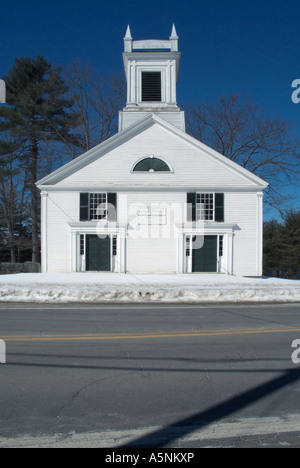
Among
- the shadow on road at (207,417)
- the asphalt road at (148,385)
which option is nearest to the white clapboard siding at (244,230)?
the asphalt road at (148,385)

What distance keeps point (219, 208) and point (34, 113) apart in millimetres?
22226

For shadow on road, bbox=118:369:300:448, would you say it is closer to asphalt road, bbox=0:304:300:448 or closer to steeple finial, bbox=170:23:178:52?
asphalt road, bbox=0:304:300:448

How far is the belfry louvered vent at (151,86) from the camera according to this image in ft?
82.6

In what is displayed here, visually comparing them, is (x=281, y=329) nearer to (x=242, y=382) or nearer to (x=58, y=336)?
(x=242, y=382)

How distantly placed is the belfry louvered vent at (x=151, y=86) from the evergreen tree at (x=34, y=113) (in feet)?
35.5

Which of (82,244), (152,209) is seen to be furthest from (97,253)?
(152,209)

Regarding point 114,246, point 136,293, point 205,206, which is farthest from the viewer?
point 205,206

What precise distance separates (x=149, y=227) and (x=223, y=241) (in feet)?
14.9

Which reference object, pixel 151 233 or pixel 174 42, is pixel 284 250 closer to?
pixel 174 42

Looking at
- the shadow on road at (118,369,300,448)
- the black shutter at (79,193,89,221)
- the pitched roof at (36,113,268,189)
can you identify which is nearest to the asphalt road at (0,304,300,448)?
the shadow on road at (118,369,300,448)

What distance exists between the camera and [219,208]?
21.2 meters

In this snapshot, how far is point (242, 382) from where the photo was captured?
491cm
